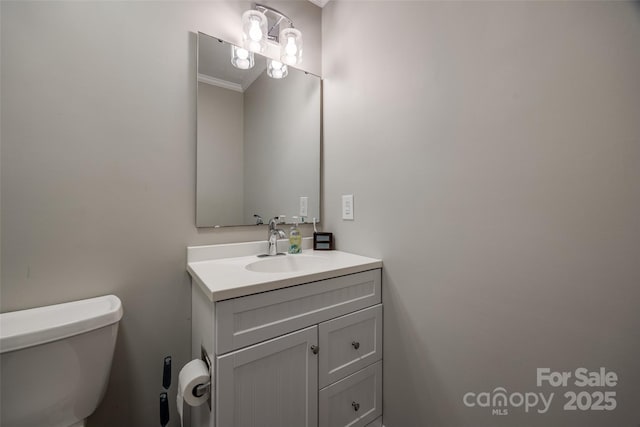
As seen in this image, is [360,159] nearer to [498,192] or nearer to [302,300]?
[498,192]

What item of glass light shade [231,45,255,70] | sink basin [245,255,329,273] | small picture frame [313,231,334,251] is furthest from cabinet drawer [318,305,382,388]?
glass light shade [231,45,255,70]

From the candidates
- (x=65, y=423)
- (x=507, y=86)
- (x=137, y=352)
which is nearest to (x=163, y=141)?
(x=137, y=352)

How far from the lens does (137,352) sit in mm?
1102

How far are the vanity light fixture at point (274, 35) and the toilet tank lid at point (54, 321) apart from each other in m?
1.37

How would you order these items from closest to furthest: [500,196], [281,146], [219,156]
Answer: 1. [500,196]
2. [219,156]
3. [281,146]

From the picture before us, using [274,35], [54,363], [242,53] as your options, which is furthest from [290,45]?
[54,363]

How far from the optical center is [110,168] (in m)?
1.05

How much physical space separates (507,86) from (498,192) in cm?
36

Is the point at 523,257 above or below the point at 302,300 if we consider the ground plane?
above

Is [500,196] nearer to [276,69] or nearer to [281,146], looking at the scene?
[281,146]

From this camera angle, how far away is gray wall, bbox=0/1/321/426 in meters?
0.91

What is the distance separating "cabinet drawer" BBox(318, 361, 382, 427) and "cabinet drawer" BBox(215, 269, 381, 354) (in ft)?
1.01

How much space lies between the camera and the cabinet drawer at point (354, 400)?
104 centimetres

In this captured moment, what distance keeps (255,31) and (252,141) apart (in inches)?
22.0
